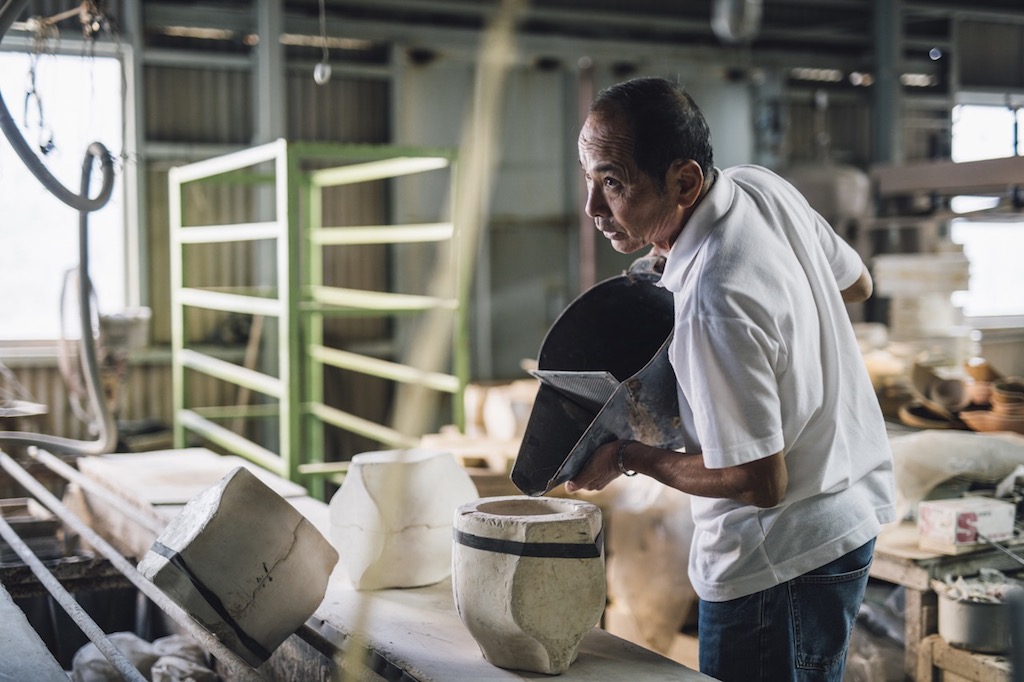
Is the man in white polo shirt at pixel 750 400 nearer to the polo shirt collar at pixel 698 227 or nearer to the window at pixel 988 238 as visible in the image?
the polo shirt collar at pixel 698 227

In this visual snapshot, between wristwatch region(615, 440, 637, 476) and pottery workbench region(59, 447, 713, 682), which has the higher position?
wristwatch region(615, 440, 637, 476)

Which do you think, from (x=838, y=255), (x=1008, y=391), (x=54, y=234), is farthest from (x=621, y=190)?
(x=54, y=234)

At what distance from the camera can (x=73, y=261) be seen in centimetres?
707

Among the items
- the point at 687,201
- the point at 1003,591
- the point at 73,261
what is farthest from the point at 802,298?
the point at 73,261

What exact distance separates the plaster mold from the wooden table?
5.90 feet

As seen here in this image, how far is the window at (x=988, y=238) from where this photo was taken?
9.79m

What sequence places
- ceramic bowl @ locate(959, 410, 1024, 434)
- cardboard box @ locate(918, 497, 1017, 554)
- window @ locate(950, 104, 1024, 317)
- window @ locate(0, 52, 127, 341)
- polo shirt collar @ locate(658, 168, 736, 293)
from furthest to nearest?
window @ locate(950, 104, 1024, 317)
window @ locate(0, 52, 127, 341)
ceramic bowl @ locate(959, 410, 1024, 434)
cardboard box @ locate(918, 497, 1017, 554)
polo shirt collar @ locate(658, 168, 736, 293)

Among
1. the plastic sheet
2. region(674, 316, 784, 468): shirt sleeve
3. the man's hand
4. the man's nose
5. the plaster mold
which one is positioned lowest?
the plastic sheet

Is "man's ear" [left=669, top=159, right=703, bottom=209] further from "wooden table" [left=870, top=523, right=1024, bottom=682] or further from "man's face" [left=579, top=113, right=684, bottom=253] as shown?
"wooden table" [left=870, top=523, right=1024, bottom=682]

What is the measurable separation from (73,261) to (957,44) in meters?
7.75

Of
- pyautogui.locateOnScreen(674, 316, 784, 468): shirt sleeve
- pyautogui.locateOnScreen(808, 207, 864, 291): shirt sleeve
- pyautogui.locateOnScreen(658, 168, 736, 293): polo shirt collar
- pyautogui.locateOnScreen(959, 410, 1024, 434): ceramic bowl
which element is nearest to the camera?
pyautogui.locateOnScreen(674, 316, 784, 468): shirt sleeve

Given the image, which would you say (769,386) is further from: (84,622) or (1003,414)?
(1003,414)

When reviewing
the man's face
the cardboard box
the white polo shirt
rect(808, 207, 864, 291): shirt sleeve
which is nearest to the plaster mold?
the white polo shirt

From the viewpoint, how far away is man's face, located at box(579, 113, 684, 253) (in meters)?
1.74
